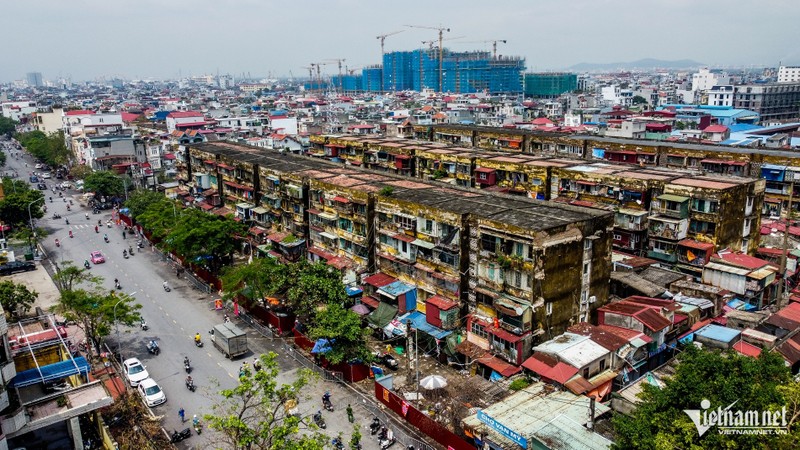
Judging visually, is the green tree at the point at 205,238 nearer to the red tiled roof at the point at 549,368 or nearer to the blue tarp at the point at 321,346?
the blue tarp at the point at 321,346

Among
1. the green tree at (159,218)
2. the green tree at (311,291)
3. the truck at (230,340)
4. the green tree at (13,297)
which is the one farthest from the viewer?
the green tree at (159,218)

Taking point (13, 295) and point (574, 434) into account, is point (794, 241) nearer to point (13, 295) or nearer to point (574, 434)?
point (574, 434)

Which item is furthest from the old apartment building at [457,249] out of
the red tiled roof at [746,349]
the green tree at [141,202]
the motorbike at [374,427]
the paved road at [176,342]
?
the green tree at [141,202]

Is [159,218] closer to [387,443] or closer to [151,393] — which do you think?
[151,393]

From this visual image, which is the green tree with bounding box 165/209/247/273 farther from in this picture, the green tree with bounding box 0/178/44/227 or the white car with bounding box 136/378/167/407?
the green tree with bounding box 0/178/44/227

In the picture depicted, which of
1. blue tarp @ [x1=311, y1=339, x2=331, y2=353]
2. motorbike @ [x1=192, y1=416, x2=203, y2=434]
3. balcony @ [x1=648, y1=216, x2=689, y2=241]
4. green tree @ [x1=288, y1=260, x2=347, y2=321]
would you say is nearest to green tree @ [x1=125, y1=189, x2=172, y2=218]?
green tree @ [x1=288, y1=260, x2=347, y2=321]
